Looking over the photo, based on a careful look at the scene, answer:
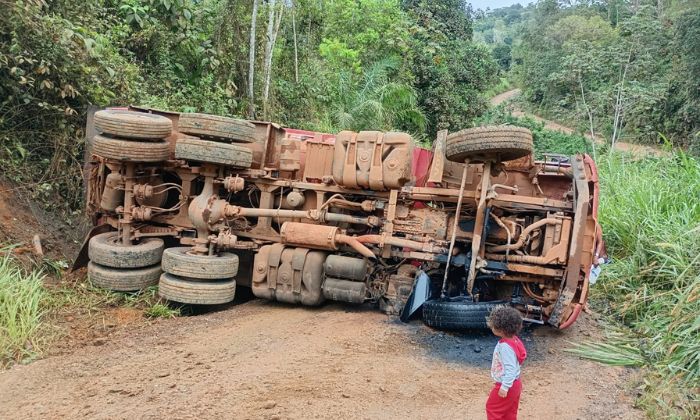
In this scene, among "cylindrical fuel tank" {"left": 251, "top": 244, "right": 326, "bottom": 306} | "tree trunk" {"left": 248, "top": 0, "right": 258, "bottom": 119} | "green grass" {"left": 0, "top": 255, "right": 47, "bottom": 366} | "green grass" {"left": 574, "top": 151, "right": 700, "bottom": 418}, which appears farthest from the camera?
"tree trunk" {"left": 248, "top": 0, "right": 258, "bottom": 119}

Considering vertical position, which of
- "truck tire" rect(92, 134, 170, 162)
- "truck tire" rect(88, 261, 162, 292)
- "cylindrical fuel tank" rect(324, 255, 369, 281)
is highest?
"truck tire" rect(92, 134, 170, 162)

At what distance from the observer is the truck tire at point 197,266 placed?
5.47m

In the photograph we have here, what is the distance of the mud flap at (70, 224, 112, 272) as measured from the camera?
6203mm

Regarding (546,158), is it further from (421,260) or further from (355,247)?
(355,247)

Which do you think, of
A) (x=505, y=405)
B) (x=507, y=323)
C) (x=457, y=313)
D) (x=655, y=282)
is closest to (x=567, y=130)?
(x=655, y=282)

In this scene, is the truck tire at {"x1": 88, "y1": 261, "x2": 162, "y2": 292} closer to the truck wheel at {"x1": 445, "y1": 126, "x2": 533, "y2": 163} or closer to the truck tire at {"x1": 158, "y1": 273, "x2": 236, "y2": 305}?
the truck tire at {"x1": 158, "y1": 273, "x2": 236, "y2": 305}

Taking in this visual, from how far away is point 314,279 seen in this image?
5527mm

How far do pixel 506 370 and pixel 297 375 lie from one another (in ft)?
4.87

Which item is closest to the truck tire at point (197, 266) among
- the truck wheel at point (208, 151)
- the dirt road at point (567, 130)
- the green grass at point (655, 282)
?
the truck wheel at point (208, 151)

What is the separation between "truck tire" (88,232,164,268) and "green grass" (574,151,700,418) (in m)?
4.04

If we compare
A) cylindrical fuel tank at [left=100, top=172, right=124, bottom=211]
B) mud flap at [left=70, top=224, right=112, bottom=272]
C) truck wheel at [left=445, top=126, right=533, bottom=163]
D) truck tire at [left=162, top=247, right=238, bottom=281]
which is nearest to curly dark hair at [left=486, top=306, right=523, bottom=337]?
truck wheel at [left=445, top=126, right=533, bottom=163]

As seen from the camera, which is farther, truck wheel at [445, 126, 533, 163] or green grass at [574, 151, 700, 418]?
truck wheel at [445, 126, 533, 163]

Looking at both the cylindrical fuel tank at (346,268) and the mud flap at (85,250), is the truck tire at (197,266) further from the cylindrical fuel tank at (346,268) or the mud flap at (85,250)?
the mud flap at (85,250)

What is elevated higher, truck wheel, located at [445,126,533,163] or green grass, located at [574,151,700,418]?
truck wheel, located at [445,126,533,163]
